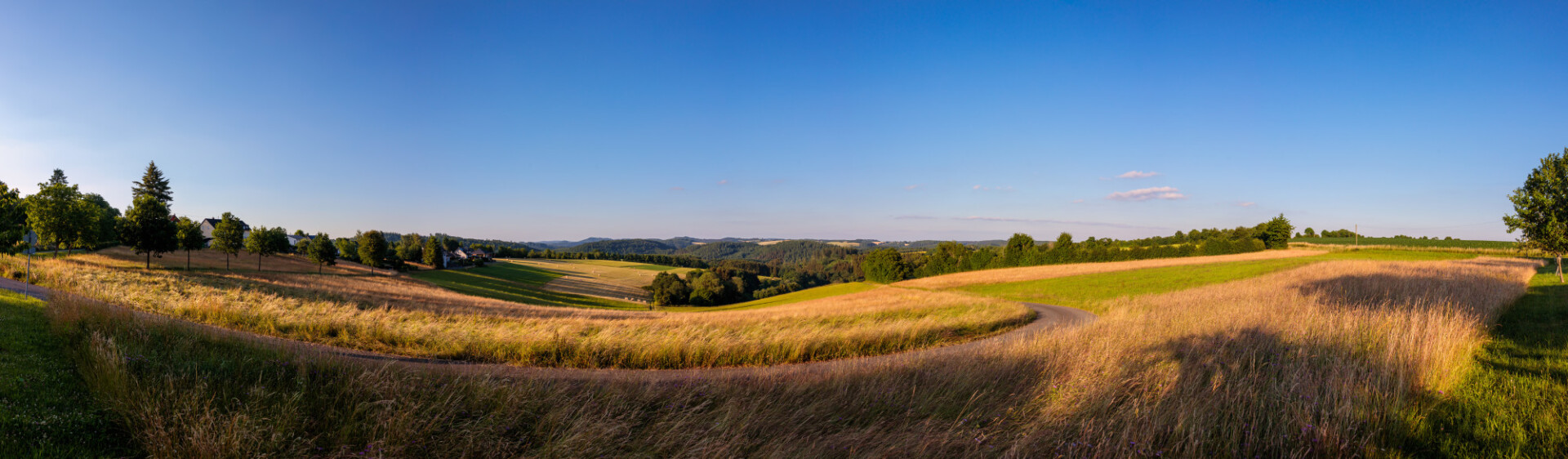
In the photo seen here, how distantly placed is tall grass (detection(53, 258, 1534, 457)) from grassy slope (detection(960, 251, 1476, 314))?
18.7 metres

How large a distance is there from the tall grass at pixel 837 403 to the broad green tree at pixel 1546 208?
19.4 meters

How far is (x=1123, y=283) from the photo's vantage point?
3416cm

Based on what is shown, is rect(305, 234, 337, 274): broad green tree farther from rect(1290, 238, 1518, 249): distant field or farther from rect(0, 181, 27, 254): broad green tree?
rect(1290, 238, 1518, 249): distant field

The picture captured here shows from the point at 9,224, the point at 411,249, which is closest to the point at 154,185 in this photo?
the point at 411,249

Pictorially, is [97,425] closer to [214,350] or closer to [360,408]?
[360,408]

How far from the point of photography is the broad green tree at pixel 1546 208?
17.7 metres

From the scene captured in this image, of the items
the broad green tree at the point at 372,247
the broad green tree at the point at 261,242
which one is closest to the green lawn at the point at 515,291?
the broad green tree at the point at 372,247

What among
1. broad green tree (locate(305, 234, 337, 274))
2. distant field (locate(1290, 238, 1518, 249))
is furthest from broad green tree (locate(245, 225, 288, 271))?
distant field (locate(1290, 238, 1518, 249))

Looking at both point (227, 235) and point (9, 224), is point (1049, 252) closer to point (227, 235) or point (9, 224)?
point (9, 224)

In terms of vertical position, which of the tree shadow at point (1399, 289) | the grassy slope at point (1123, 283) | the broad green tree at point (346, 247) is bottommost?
the grassy slope at point (1123, 283)

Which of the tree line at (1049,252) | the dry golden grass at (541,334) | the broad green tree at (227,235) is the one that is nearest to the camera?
the dry golden grass at (541,334)

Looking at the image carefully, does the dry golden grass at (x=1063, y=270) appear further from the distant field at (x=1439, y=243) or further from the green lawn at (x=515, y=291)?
the green lawn at (x=515, y=291)

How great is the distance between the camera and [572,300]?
53719 mm

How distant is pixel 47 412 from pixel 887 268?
72443mm
